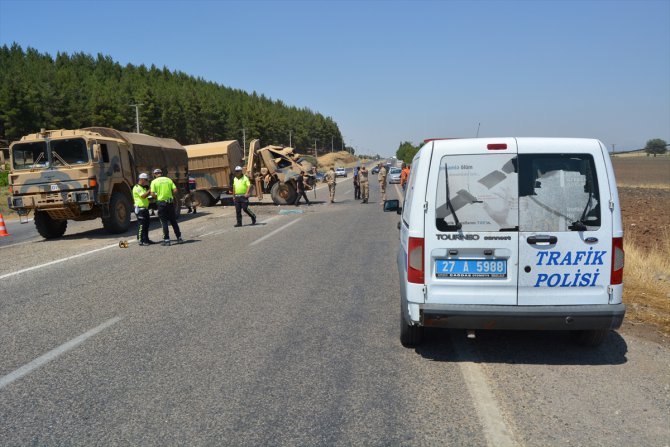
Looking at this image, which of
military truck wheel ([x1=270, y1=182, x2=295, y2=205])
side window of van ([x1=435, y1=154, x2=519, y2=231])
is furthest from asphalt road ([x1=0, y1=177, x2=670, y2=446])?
military truck wheel ([x1=270, y1=182, x2=295, y2=205])

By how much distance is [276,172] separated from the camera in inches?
998

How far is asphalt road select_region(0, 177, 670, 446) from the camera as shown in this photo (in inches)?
130

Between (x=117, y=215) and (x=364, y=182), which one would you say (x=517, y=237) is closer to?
(x=117, y=215)

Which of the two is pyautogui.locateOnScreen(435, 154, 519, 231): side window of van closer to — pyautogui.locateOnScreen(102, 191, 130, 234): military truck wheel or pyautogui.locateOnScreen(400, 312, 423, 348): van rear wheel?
pyautogui.locateOnScreen(400, 312, 423, 348): van rear wheel

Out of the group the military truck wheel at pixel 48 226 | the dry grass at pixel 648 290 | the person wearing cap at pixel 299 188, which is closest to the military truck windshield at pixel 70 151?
the military truck wheel at pixel 48 226

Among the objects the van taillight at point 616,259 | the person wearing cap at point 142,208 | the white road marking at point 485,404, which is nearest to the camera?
the white road marking at point 485,404

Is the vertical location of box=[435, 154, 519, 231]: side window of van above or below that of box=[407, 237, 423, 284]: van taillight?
above

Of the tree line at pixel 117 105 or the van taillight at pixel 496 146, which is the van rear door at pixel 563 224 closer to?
the van taillight at pixel 496 146

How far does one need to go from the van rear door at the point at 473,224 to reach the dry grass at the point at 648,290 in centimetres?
231

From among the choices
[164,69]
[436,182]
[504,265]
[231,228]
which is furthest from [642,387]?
[164,69]

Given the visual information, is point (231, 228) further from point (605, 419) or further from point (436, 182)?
point (605, 419)

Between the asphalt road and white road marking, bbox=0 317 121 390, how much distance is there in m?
0.02

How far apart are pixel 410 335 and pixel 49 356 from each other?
320cm

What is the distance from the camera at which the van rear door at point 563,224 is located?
4203mm
